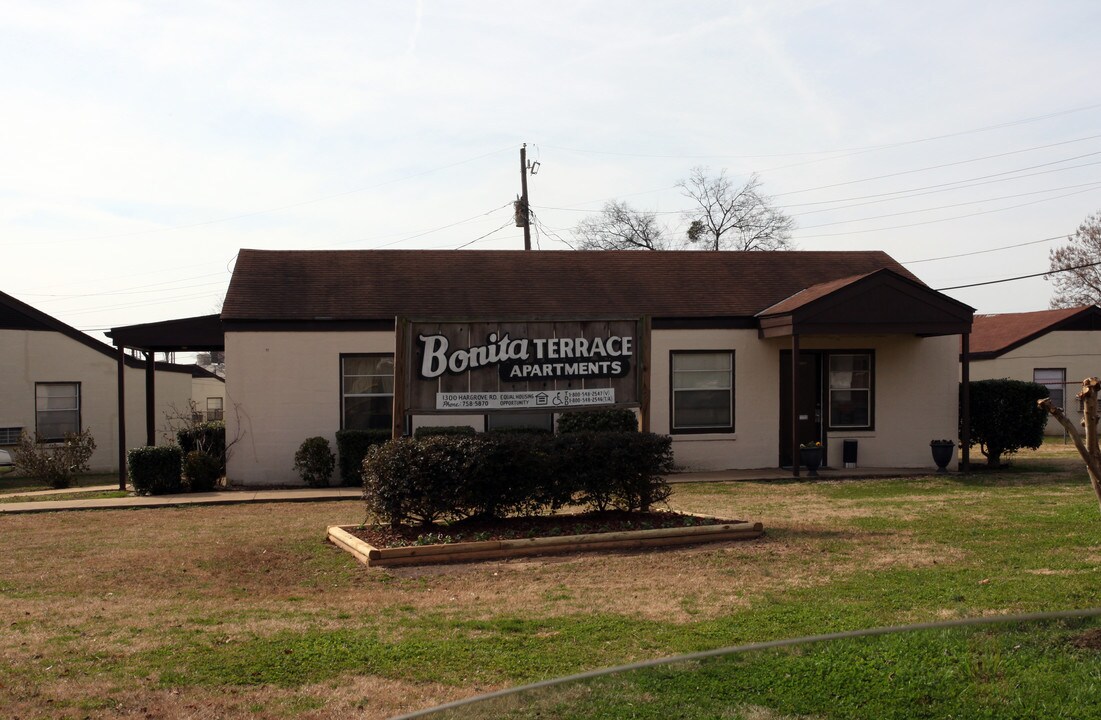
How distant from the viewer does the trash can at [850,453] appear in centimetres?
1939

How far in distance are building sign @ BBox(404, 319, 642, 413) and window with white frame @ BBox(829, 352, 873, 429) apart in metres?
8.71

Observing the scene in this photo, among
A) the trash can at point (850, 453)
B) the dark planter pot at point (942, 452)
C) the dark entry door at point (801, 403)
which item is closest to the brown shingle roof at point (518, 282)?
the dark entry door at point (801, 403)

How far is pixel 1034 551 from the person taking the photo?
9.04m

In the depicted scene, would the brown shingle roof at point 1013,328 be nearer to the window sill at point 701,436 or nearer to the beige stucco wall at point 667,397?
the beige stucco wall at point 667,397

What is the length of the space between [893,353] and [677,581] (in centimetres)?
1284

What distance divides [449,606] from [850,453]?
1344cm

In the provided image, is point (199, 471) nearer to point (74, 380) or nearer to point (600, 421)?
point (600, 421)

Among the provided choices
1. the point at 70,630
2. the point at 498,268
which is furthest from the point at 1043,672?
the point at 498,268

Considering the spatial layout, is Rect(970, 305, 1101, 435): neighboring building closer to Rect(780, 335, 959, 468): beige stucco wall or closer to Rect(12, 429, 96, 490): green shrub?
Rect(780, 335, 959, 468): beige stucco wall

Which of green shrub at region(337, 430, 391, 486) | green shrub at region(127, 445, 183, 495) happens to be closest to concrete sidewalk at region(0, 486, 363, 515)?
green shrub at region(127, 445, 183, 495)

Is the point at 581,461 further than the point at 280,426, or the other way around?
the point at 280,426

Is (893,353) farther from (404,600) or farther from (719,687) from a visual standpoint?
(719,687)

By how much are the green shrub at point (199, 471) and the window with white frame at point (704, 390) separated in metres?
8.50

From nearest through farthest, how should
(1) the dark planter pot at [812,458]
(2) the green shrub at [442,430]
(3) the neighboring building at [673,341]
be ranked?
(2) the green shrub at [442,430]
(1) the dark planter pot at [812,458]
(3) the neighboring building at [673,341]
